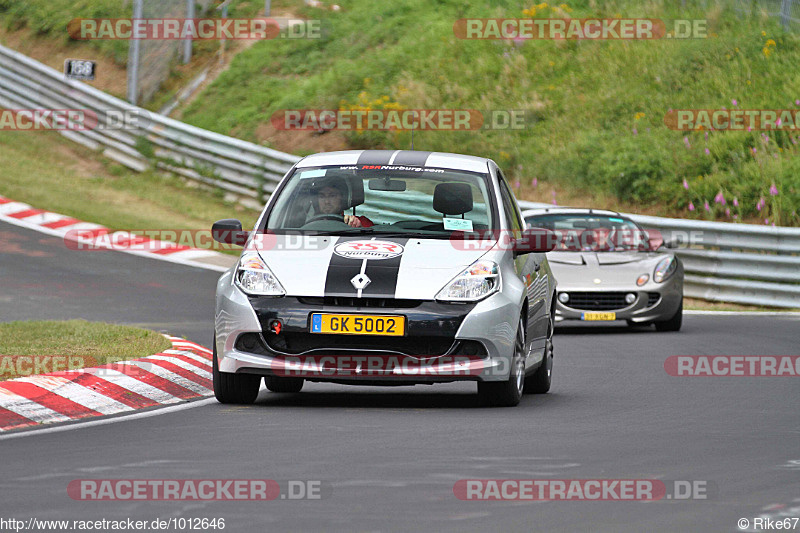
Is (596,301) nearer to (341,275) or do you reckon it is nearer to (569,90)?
(341,275)

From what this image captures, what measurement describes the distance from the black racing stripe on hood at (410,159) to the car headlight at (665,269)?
6792 mm

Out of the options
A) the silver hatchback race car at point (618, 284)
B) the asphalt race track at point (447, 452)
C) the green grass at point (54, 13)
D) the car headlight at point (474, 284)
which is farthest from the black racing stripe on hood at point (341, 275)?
the green grass at point (54, 13)

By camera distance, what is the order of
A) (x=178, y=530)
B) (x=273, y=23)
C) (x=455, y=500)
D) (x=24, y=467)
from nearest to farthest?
(x=178, y=530)
(x=455, y=500)
(x=24, y=467)
(x=273, y=23)

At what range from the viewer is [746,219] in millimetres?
24062

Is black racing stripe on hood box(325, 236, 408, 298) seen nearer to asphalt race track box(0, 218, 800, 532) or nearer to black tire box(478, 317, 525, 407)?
asphalt race track box(0, 218, 800, 532)

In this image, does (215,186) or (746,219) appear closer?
(746,219)

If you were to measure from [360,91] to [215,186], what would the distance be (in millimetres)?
4178

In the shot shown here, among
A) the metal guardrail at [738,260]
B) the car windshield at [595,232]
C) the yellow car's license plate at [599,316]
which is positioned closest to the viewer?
the yellow car's license plate at [599,316]

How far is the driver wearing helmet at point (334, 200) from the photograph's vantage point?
404 inches

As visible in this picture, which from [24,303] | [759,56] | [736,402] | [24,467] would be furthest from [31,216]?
[24,467]

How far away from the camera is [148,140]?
28.1 m

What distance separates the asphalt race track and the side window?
1.17 metres

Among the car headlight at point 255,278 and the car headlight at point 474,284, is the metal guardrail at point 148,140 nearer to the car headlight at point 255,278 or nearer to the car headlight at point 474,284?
the car headlight at point 255,278

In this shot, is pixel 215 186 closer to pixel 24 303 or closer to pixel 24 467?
pixel 24 303
